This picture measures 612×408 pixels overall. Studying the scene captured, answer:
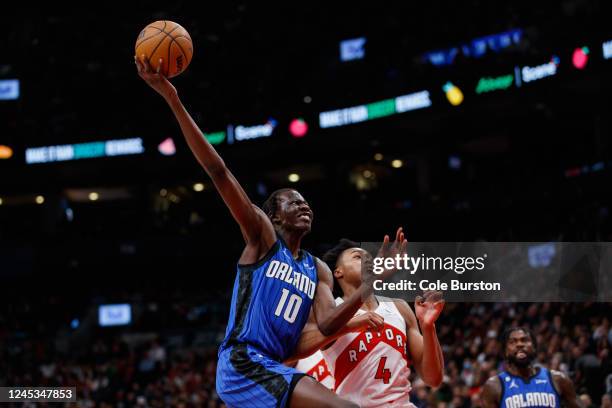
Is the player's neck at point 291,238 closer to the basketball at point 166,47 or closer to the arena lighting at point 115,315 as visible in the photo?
the basketball at point 166,47

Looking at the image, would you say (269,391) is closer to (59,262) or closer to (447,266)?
(447,266)

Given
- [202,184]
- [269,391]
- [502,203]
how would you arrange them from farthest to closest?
[202,184]
[502,203]
[269,391]

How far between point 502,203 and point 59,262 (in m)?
16.0

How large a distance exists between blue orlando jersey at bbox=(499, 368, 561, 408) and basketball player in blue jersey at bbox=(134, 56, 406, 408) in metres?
3.43

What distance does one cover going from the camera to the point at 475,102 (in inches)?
904

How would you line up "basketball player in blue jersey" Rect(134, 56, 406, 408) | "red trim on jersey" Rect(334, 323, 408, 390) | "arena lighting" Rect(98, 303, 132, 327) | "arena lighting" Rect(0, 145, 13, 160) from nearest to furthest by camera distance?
"basketball player in blue jersey" Rect(134, 56, 406, 408)
"red trim on jersey" Rect(334, 323, 408, 390)
"arena lighting" Rect(98, 303, 132, 327)
"arena lighting" Rect(0, 145, 13, 160)

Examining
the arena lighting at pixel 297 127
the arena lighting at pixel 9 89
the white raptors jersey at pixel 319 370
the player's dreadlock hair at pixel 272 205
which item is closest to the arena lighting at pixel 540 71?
the arena lighting at pixel 297 127

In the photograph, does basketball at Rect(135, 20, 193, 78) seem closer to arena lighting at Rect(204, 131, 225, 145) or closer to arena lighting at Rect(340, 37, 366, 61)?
arena lighting at Rect(204, 131, 225, 145)

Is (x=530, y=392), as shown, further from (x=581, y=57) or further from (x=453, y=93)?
(x=453, y=93)

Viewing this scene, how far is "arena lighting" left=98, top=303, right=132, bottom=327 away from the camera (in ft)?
89.4

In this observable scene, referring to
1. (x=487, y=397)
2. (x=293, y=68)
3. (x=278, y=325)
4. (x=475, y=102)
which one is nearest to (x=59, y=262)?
(x=293, y=68)

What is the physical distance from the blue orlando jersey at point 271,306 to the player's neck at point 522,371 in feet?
11.9

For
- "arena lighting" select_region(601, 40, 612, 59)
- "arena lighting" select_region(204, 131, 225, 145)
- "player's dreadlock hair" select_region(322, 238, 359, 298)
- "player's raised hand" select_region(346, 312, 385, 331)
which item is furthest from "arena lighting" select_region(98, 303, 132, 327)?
"player's raised hand" select_region(346, 312, 385, 331)

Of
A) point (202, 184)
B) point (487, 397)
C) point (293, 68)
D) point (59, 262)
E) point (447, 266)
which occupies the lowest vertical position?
point (487, 397)
